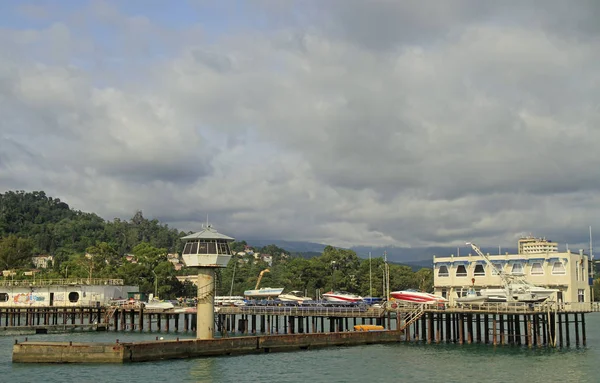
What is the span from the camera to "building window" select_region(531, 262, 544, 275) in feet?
304

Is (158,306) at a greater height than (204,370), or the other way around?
(158,306)

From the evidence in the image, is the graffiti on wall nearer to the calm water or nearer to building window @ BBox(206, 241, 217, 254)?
the calm water

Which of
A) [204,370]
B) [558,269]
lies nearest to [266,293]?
[558,269]

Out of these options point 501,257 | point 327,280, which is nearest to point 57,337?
point 501,257

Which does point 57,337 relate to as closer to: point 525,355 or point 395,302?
point 395,302

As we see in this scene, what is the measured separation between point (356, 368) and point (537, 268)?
44.0m

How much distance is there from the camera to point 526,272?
94125 millimetres

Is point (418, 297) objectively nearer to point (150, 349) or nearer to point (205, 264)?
point (205, 264)

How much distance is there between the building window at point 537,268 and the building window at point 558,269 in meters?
1.68


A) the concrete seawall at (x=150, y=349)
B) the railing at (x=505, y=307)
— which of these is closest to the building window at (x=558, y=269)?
the railing at (x=505, y=307)

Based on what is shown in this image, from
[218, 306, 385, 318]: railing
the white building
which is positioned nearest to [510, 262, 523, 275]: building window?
[218, 306, 385, 318]: railing

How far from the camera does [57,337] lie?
91.8m

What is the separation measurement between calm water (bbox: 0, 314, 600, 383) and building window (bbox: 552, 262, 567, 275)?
1933 cm

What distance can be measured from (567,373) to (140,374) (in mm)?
35342
